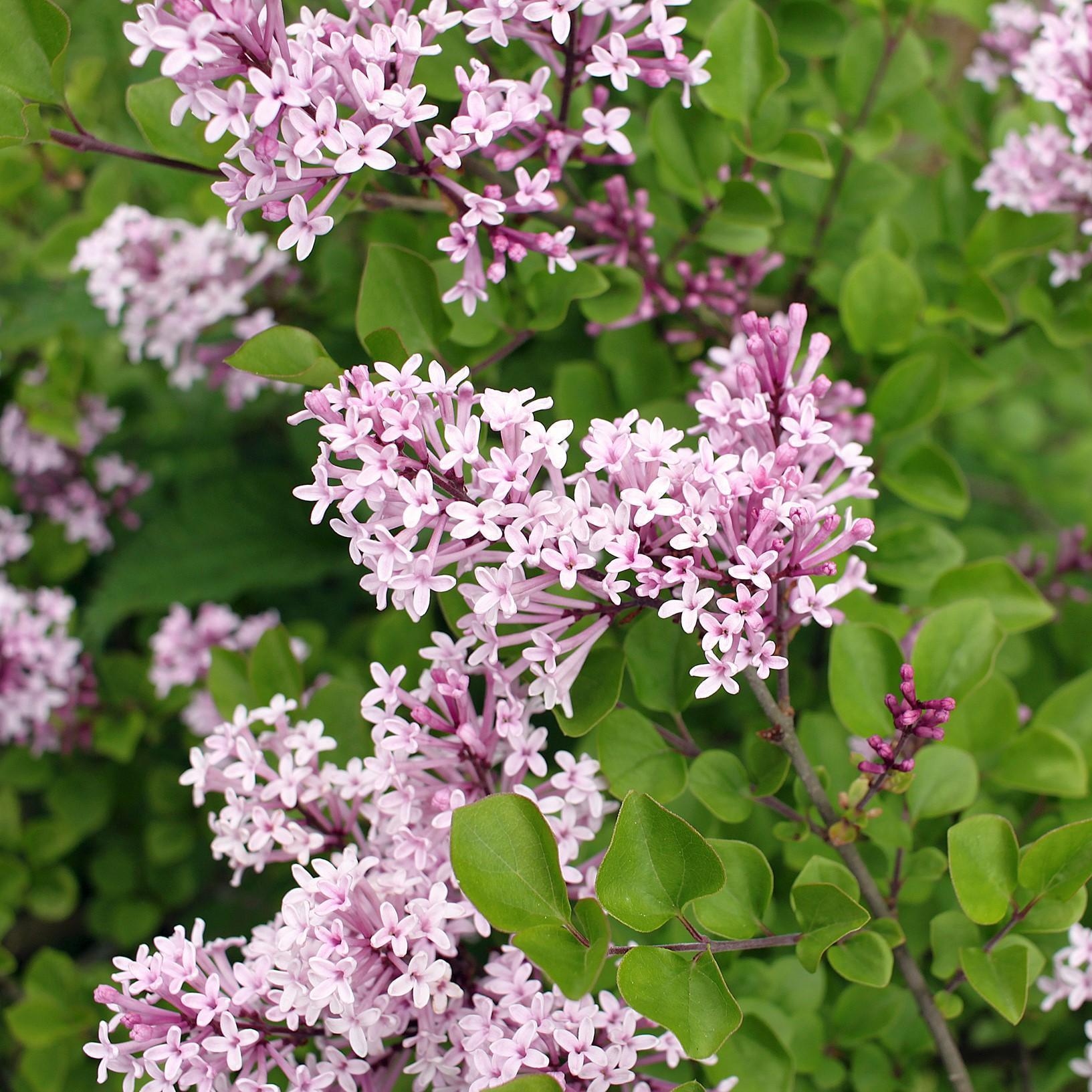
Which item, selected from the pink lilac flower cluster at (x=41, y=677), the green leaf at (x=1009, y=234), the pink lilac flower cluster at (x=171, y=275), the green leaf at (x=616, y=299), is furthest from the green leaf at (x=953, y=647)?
the pink lilac flower cluster at (x=41, y=677)

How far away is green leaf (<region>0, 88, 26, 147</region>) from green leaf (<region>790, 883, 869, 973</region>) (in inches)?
53.4

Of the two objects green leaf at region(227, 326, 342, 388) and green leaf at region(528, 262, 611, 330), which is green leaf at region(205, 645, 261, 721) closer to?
green leaf at region(227, 326, 342, 388)

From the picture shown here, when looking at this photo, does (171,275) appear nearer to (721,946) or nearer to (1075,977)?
(721,946)

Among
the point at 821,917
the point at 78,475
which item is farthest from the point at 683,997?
the point at 78,475

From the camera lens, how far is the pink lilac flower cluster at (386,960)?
116 centimetres

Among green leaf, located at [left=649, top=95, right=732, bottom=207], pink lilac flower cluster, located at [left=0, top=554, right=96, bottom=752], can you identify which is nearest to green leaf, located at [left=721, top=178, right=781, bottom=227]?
green leaf, located at [left=649, top=95, right=732, bottom=207]

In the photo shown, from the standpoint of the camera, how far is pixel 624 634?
54.6 inches

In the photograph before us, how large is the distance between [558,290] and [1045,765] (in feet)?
3.33

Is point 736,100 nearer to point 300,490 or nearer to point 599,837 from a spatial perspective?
point 300,490

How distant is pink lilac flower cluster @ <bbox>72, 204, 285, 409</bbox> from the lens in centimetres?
217

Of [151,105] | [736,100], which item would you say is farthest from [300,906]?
[736,100]

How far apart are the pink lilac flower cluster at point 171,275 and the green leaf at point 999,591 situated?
146 cm

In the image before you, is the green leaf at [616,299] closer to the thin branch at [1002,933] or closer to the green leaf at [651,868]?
the green leaf at [651,868]

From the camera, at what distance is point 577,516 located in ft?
3.57
